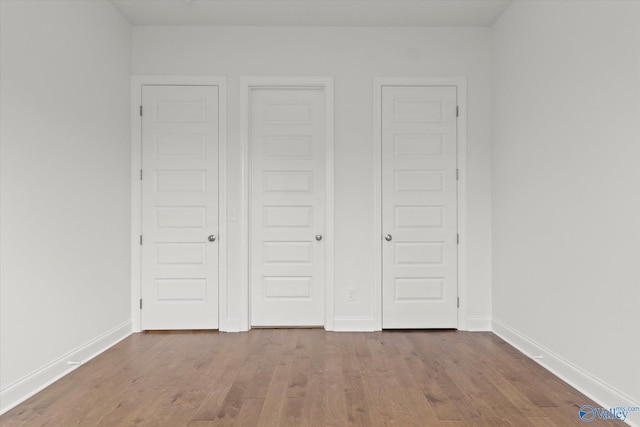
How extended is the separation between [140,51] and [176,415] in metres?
3.30

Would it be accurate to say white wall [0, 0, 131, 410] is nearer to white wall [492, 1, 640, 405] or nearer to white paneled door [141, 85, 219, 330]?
white paneled door [141, 85, 219, 330]

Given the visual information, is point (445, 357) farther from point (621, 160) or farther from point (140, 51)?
point (140, 51)

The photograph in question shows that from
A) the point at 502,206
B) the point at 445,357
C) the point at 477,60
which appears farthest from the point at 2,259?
the point at 477,60

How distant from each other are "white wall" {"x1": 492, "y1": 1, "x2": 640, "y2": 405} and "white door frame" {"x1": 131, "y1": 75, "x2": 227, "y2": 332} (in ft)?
8.61

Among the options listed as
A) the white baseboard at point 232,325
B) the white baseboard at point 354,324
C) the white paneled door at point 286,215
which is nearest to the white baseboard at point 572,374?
the white baseboard at point 354,324

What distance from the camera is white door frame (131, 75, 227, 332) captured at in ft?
12.4

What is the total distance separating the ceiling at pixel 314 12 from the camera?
3.42 metres

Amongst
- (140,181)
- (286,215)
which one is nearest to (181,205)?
(140,181)

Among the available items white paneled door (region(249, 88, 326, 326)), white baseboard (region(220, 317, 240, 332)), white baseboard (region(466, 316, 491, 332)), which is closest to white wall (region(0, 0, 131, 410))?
white baseboard (region(220, 317, 240, 332))

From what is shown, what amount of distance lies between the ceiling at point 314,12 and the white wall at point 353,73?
0.32ft

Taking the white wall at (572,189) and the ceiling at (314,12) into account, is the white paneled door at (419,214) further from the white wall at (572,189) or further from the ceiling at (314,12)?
the ceiling at (314,12)

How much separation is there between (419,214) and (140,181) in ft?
9.00

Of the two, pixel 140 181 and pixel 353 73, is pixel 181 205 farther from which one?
pixel 353 73

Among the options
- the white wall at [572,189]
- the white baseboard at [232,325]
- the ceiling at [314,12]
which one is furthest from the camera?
the white baseboard at [232,325]
